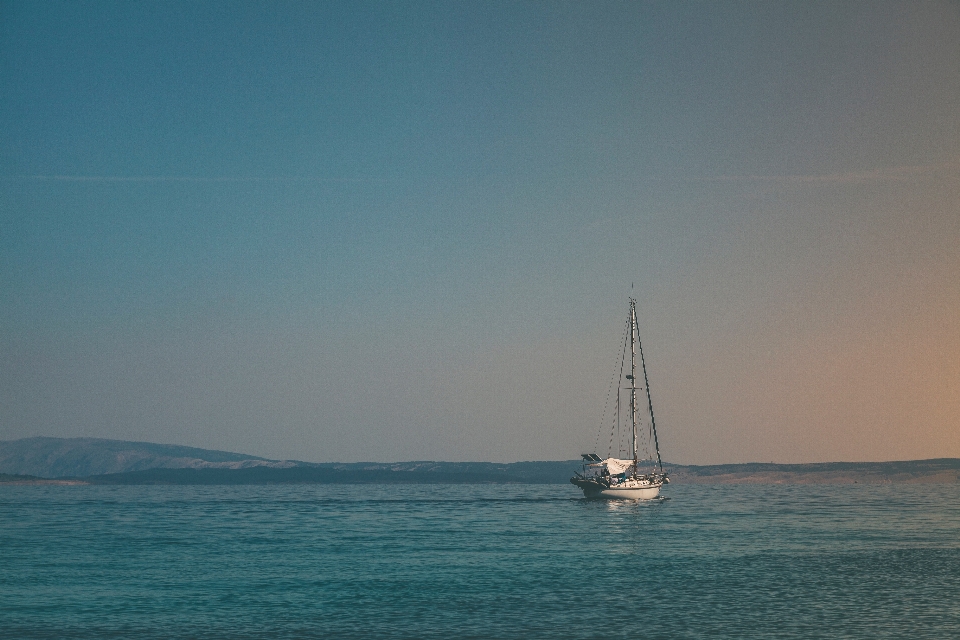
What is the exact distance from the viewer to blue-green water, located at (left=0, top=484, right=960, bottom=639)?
41.3 m

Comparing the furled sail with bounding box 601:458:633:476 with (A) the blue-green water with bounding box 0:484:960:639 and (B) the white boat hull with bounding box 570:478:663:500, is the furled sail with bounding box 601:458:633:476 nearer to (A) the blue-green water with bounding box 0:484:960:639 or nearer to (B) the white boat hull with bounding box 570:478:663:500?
(B) the white boat hull with bounding box 570:478:663:500

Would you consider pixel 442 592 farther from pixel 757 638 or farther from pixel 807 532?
pixel 807 532

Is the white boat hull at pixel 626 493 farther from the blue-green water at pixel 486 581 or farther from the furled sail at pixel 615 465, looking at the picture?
the blue-green water at pixel 486 581

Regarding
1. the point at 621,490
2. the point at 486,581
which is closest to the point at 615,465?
the point at 621,490

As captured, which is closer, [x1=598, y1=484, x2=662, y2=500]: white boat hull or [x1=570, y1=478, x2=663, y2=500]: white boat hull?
[x1=598, y1=484, x2=662, y2=500]: white boat hull

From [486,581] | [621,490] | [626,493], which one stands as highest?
[621,490]

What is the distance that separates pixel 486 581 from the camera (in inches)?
2203

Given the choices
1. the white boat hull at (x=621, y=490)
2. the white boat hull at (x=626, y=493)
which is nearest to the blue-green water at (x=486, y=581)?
the white boat hull at (x=626, y=493)

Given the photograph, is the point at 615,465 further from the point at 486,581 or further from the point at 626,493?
the point at 486,581

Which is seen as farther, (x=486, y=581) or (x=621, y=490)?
(x=621, y=490)

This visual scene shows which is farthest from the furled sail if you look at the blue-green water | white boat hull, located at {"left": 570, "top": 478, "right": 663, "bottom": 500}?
the blue-green water

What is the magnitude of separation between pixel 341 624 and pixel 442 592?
428 inches

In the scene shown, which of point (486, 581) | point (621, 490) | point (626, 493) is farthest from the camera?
point (626, 493)

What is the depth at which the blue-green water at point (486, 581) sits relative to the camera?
4128cm
